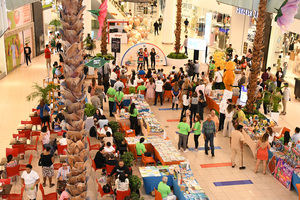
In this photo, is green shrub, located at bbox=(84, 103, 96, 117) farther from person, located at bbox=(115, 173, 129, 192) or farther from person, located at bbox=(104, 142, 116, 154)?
person, located at bbox=(115, 173, 129, 192)

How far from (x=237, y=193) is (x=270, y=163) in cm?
173

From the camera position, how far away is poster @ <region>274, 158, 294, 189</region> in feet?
31.6

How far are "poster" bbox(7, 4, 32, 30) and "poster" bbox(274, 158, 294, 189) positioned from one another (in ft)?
52.4

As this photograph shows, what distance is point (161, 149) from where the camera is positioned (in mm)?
10445

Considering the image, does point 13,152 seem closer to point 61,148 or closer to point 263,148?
point 61,148

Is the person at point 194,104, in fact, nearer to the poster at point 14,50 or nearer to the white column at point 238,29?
the poster at point 14,50

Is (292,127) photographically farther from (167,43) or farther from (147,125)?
(167,43)

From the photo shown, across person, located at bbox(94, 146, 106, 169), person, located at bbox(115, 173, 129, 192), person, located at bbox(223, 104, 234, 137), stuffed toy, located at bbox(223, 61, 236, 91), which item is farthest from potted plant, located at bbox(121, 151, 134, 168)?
stuffed toy, located at bbox(223, 61, 236, 91)

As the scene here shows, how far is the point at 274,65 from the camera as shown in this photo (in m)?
22.6

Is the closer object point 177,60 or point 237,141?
point 237,141

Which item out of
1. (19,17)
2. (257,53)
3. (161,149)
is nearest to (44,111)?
(161,149)

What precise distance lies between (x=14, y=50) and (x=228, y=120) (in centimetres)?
1437

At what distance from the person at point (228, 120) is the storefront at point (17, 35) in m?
13.0

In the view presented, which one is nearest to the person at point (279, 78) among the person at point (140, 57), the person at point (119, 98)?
the person at point (140, 57)
